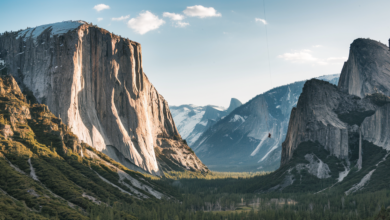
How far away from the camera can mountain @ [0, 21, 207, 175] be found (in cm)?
15675

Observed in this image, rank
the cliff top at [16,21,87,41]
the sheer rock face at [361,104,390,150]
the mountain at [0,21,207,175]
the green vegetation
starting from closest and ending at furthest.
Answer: the green vegetation
the mountain at [0,21,207,175]
the cliff top at [16,21,87,41]
the sheer rock face at [361,104,390,150]

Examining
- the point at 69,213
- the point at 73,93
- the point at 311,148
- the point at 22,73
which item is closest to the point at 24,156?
the point at 69,213

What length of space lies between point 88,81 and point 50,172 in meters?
Result: 63.7

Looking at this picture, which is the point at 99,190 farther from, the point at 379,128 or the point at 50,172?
the point at 379,128

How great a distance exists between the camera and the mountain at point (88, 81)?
157 meters

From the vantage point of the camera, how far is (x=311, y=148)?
19612 centimetres

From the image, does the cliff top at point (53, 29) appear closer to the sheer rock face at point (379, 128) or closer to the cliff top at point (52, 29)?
the cliff top at point (52, 29)

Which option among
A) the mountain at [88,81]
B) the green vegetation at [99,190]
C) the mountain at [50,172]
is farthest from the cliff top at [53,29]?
the green vegetation at [99,190]

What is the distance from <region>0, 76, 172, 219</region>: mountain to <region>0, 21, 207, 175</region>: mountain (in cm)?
998

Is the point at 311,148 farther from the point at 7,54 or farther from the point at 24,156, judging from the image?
the point at 7,54

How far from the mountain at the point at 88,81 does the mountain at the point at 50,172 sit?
9.98 meters

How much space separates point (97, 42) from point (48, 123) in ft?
184

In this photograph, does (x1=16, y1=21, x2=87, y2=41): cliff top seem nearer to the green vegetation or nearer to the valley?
the valley

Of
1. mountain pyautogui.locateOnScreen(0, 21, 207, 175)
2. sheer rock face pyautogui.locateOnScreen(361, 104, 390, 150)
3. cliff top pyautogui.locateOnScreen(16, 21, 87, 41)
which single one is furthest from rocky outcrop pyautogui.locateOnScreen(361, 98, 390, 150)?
cliff top pyautogui.locateOnScreen(16, 21, 87, 41)
